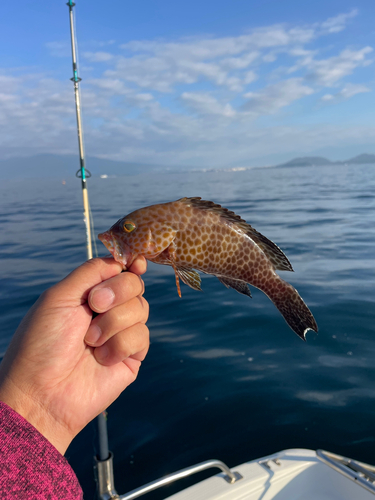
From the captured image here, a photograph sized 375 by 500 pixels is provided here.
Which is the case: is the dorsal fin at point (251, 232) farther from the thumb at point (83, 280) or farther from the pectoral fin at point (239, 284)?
the thumb at point (83, 280)

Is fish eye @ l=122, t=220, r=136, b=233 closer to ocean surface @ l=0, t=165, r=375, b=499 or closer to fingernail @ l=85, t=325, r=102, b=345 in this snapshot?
fingernail @ l=85, t=325, r=102, b=345

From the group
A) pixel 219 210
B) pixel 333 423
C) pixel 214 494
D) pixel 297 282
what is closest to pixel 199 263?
pixel 219 210

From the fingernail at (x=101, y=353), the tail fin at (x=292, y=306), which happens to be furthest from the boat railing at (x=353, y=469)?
the fingernail at (x=101, y=353)

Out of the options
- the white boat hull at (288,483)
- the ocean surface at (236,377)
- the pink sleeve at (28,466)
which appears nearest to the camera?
the pink sleeve at (28,466)

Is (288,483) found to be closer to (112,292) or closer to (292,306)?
(292,306)

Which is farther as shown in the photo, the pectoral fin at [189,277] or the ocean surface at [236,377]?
the ocean surface at [236,377]

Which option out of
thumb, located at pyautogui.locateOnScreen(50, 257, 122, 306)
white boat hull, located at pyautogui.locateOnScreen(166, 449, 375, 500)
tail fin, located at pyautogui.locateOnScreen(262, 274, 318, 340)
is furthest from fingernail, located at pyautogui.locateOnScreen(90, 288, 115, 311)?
white boat hull, located at pyautogui.locateOnScreen(166, 449, 375, 500)

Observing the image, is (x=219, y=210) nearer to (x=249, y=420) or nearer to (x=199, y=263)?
(x=199, y=263)
